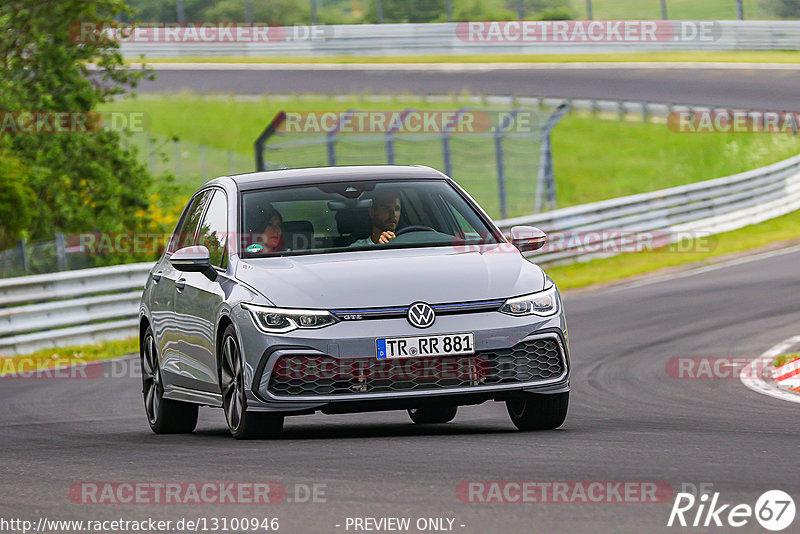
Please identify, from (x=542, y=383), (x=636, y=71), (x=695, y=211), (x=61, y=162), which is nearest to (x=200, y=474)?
(x=542, y=383)

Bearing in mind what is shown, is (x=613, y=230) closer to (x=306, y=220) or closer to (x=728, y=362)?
(x=728, y=362)

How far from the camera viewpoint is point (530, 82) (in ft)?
134

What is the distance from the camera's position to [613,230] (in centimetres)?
2570

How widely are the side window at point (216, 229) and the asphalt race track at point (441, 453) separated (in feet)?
3.81

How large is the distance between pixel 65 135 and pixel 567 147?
16202 mm

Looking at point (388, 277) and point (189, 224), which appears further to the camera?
point (189, 224)

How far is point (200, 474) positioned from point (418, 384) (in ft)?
4.78

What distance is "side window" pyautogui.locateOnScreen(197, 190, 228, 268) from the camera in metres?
9.48

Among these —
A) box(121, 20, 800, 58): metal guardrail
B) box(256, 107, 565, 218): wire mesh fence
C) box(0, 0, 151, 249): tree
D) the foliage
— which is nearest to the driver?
box(256, 107, 565, 218): wire mesh fence

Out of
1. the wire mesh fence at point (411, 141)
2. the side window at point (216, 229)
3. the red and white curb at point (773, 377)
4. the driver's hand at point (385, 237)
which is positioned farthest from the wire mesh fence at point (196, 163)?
the driver's hand at point (385, 237)

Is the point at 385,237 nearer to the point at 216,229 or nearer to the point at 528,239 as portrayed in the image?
the point at 528,239

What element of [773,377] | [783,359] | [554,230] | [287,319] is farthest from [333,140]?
[287,319]

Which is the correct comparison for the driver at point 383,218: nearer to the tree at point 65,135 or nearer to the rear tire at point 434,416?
the rear tire at point 434,416

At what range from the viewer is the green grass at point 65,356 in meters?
17.7
